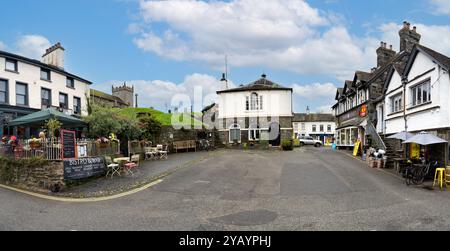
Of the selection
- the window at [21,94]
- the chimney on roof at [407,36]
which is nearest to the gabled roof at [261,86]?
the chimney on roof at [407,36]

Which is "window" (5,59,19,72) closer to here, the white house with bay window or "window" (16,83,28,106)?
"window" (16,83,28,106)

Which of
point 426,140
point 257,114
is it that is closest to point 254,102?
point 257,114

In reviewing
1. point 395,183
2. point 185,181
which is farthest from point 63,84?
point 395,183

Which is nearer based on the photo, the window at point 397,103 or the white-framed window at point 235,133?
the window at point 397,103

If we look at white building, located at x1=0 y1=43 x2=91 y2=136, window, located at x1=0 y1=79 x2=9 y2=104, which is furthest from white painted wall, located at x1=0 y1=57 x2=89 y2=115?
window, located at x1=0 y1=79 x2=9 y2=104

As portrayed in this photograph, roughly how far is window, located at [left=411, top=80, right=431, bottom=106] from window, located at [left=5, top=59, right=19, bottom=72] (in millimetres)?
Answer: 29940

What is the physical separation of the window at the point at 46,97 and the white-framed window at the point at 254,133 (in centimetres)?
2083

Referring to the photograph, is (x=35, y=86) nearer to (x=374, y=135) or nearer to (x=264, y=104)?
(x=264, y=104)

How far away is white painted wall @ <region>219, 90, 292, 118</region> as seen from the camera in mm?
33500

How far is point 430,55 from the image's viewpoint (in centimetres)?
1429

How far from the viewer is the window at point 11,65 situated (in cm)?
2397

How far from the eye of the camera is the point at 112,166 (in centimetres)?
1370

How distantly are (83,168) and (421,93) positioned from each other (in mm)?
17846

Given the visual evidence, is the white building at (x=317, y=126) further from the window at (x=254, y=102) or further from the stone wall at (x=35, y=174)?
the stone wall at (x=35, y=174)
